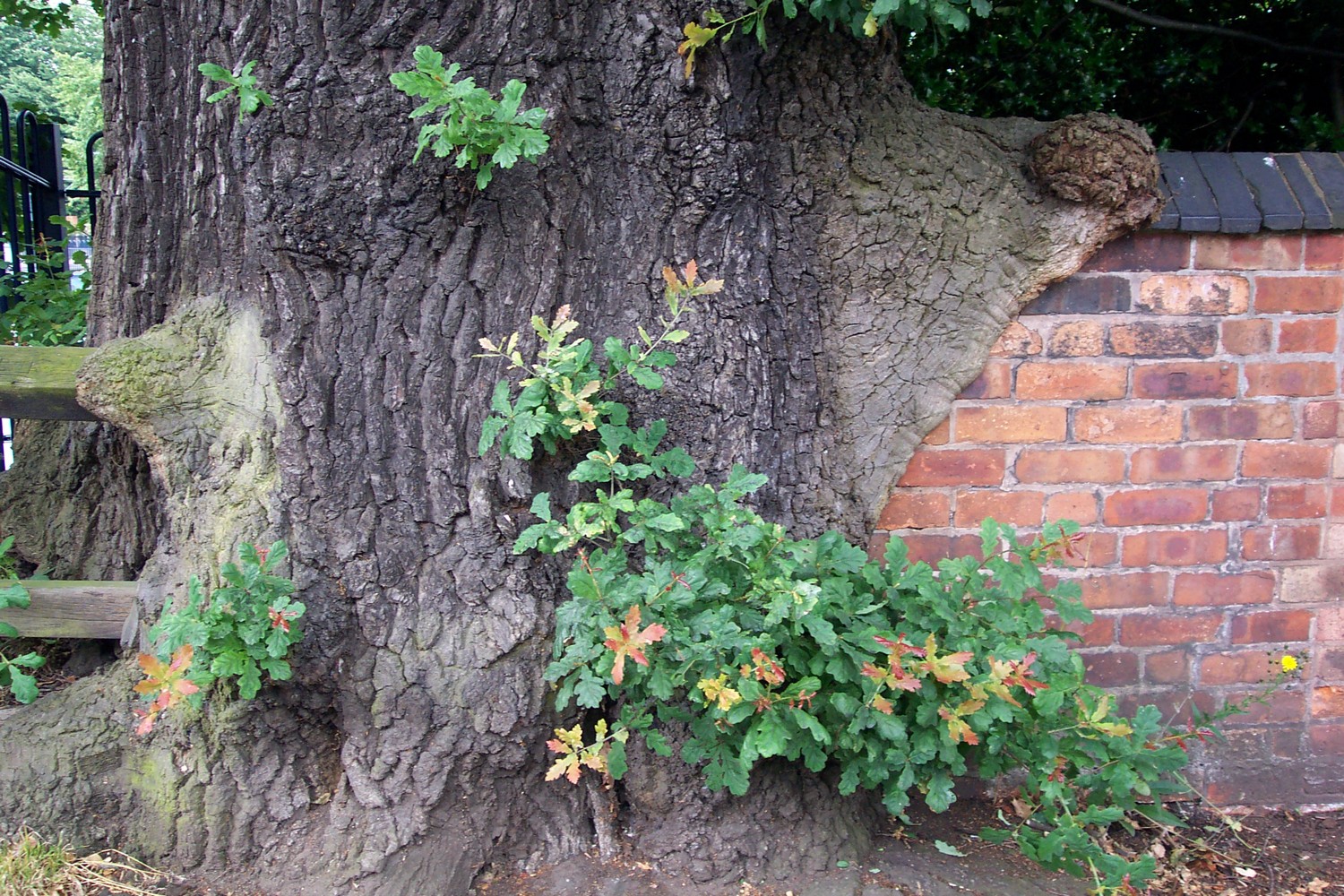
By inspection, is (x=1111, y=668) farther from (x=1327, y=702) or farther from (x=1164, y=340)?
(x=1164, y=340)

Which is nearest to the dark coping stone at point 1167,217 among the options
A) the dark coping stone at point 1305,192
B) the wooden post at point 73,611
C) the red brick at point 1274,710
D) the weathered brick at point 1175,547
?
the dark coping stone at point 1305,192

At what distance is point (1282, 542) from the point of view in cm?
260

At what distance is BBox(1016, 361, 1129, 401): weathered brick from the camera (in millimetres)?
2463

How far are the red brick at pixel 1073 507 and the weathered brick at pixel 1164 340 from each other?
380 millimetres

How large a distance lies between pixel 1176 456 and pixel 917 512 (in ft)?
2.32

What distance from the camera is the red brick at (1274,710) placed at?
2.65m

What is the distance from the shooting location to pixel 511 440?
1865 millimetres

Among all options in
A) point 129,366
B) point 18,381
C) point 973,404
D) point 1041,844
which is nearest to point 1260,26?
point 973,404

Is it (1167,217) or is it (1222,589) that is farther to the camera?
(1222,589)

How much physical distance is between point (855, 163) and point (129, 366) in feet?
5.70

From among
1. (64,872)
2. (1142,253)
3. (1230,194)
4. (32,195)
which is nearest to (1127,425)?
(1142,253)

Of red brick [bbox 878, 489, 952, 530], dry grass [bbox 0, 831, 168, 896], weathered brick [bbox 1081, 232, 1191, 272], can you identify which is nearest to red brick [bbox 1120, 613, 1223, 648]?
red brick [bbox 878, 489, 952, 530]

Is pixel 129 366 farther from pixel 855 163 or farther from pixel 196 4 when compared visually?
pixel 855 163

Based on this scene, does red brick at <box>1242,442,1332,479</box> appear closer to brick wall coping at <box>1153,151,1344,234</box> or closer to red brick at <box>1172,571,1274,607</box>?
red brick at <box>1172,571,1274,607</box>
